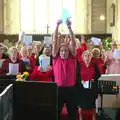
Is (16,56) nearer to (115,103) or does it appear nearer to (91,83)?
(91,83)

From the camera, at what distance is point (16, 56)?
4965mm

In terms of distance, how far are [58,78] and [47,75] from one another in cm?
47

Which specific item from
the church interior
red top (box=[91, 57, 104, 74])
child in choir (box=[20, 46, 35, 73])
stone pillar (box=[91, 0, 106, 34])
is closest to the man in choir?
the church interior

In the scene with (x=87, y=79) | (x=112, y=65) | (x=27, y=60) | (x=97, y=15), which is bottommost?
(x=87, y=79)

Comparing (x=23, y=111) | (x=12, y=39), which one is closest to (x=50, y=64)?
(x=23, y=111)

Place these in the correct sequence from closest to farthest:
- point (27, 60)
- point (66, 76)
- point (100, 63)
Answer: point (66, 76), point (27, 60), point (100, 63)

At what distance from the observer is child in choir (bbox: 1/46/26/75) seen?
4.86 m

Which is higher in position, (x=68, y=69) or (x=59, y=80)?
(x=68, y=69)

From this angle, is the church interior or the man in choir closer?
the church interior

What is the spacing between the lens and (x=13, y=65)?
4.87m

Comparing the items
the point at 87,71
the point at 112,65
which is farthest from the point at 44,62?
the point at 112,65

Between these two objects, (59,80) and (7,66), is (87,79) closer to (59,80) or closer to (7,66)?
(59,80)

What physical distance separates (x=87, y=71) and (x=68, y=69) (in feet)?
2.19

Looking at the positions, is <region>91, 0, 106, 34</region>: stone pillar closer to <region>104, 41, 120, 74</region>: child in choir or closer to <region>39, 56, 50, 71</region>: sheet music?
<region>104, 41, 120, 74</region>: child in choir
